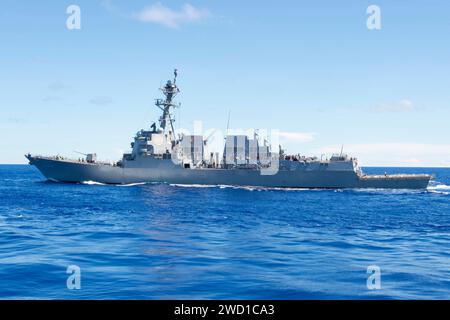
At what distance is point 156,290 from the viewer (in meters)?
13.8

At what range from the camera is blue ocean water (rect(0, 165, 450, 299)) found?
45.9 feet

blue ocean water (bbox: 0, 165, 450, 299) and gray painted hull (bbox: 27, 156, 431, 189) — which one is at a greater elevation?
gray painted hull (bbox: 27, 156, 431, 189)

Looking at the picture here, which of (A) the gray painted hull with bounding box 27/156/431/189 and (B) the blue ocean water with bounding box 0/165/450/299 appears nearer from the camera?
(B) the blue ocean water with bounding box 0/165/450/299

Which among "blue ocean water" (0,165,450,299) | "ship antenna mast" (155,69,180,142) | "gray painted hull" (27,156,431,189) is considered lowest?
"blue ocean water" (0,165,450,299)

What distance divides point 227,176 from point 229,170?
960 mm

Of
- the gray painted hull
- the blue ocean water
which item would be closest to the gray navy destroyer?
the gray painted hull

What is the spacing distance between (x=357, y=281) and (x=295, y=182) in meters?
47.9

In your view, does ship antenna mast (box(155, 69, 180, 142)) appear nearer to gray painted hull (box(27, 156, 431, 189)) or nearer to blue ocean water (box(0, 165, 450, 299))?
gray painted hull (box(27, 156, 431, 189))

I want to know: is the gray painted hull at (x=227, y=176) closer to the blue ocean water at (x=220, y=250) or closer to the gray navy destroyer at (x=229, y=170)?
the gray navy destroyer at (x=229, y=170)

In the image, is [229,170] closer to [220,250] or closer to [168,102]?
[168,102]

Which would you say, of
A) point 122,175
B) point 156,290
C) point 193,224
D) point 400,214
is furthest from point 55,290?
point 122,175

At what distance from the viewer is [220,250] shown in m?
20.6

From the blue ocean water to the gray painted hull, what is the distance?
72.4 ft

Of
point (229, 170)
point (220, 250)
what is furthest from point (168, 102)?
point (220, 250)
